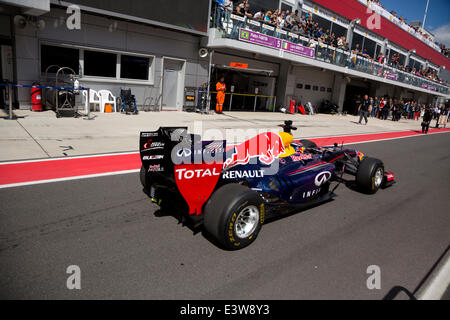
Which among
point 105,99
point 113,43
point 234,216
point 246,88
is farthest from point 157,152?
point 246,88

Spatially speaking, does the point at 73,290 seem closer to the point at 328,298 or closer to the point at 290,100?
the point at 328,298

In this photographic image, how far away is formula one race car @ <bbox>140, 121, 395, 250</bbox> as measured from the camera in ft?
11.3

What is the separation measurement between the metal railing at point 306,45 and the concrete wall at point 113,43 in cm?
193

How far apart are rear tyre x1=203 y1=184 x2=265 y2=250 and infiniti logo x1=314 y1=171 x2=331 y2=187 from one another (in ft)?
4.53

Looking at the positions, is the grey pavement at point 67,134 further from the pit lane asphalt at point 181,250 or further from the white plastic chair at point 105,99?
the pit lane asphalt at point 181,250

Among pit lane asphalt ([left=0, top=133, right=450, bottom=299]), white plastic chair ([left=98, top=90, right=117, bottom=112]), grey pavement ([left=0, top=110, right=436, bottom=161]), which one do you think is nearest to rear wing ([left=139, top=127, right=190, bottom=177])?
pit lane asphalt ([left=0, top=133, right=450, bottom=299])

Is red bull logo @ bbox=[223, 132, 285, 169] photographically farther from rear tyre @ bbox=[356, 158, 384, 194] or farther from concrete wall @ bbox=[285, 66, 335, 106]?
concrete wall @ bbox=[285, 66, 335, 106]

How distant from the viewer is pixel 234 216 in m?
3.43

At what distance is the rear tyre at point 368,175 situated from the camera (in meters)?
5.88

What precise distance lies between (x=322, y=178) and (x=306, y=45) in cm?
1763

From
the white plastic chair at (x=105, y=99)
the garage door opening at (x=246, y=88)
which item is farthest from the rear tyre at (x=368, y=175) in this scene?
the garage door opening at (x=246, y=88)

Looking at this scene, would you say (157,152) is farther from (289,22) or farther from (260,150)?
(289,22)
